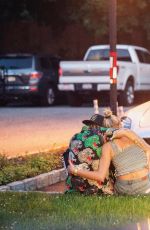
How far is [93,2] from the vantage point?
32.7 m

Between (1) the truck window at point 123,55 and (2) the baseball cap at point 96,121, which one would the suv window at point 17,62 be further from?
(2) the baseball cap at point 96,121

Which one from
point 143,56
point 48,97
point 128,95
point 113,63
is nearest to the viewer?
point 113,63

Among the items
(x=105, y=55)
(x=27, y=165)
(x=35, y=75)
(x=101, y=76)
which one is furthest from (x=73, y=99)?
(x=27, y=165)

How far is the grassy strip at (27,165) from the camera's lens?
11359mm

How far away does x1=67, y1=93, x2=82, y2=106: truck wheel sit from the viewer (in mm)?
28777

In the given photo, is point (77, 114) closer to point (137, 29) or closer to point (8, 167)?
point (137, 29)

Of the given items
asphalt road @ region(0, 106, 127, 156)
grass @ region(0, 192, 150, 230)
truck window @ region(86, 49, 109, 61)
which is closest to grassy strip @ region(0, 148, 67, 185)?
asphalt road @ region(0, 106, 127, 156)

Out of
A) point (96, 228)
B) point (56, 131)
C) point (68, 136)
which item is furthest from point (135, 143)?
point (56, 131)

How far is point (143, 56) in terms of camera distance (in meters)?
30.6

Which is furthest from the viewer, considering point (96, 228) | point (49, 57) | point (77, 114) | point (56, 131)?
point (49, 57)

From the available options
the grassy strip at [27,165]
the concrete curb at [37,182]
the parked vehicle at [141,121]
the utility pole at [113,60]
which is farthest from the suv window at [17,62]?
the concrete curb at [37,182]

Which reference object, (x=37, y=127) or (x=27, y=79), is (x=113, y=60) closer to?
(x=37, y=127)

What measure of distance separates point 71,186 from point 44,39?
89.3ft

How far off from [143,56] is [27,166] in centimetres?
1892
